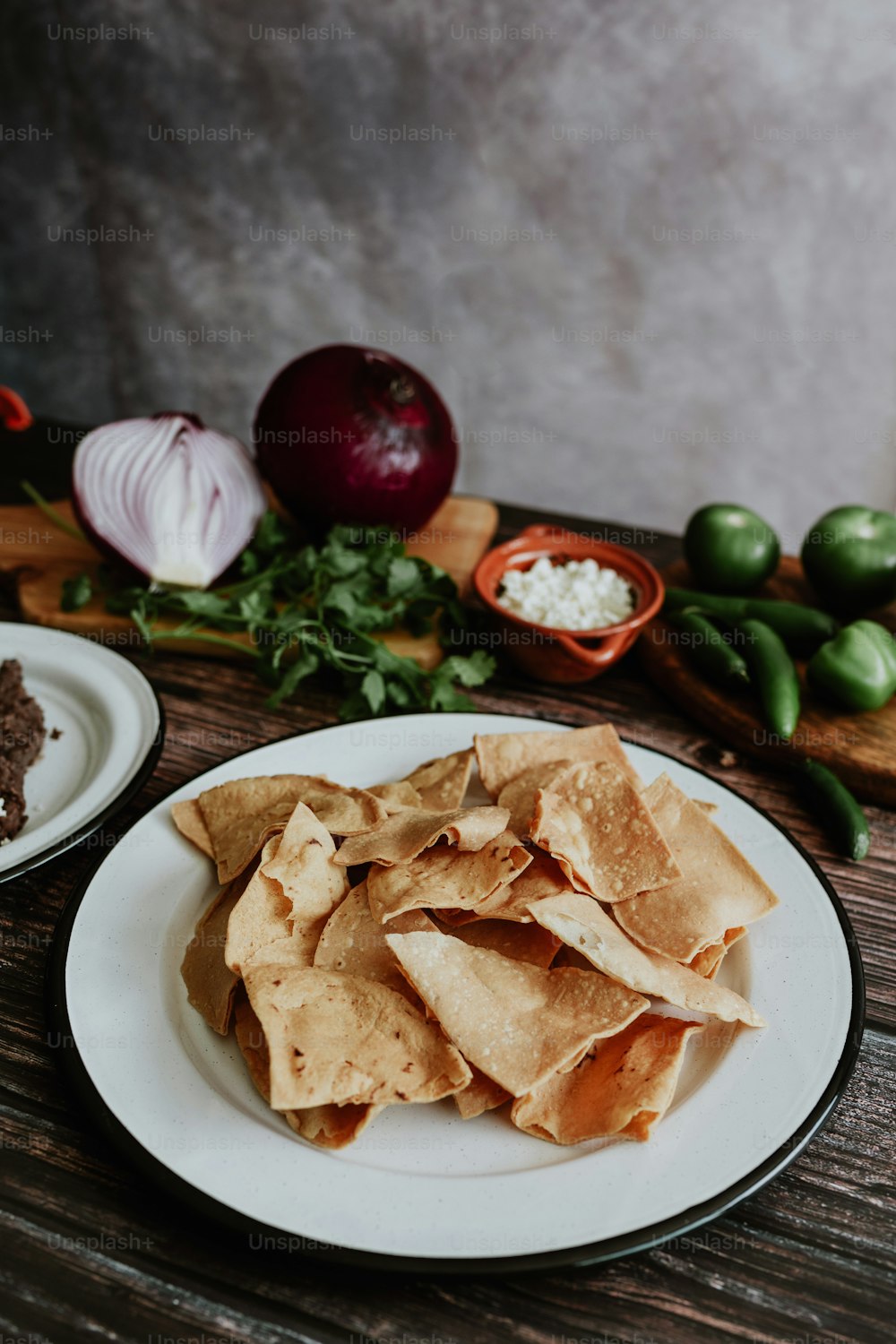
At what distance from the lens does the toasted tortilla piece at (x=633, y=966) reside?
108 centimetres

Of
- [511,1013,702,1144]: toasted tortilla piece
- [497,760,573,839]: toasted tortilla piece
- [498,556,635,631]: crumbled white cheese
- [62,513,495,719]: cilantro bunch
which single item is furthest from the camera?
[498,556,635,631]: crumbled white cheese

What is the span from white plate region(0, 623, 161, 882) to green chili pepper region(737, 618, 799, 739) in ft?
3.31

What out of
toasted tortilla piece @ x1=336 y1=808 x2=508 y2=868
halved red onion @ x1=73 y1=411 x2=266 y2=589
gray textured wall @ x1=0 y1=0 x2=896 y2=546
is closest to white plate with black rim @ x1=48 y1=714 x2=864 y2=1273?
toasted tortilla piece @ x1=336 y1=808 x2=508 y2=868

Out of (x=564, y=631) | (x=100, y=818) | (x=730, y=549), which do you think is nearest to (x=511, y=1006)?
(x=100, y=818)

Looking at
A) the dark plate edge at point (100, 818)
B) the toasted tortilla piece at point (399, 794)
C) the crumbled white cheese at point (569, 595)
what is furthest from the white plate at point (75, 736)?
the crumbled white cheese at point (569, 595)

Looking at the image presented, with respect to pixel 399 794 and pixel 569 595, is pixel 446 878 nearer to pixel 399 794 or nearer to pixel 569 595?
pixel 399 794

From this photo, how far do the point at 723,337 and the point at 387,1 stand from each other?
66.2 inches

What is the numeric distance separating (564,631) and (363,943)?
825 mm

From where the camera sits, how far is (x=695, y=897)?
1236 mm

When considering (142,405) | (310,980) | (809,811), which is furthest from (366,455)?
(142,405)

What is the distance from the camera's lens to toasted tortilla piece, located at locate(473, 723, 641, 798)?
4.78 ft

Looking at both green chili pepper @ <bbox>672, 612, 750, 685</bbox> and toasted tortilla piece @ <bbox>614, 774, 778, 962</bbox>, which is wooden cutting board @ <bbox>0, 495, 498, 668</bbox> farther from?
toasted tortilla piece @ <bbox>614, 774, 778, 962</bbox>

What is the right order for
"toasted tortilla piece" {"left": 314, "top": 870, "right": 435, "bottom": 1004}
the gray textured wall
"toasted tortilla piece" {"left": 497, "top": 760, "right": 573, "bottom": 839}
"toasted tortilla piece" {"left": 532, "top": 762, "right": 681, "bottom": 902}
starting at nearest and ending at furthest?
"toasted tortilla piece" {"left": 314, "top": 870, "right": 435, "bottom": 1004} < "toasted tortilla piece" {"left": 532, "top": 762, "right": 681, "bottom": 902} < "toasted tortilla piece" {"left": 497, "top": 760, "right": 573, "bottom": 839} < the gray textured wall

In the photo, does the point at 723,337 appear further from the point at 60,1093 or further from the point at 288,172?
the point at 60,1093
